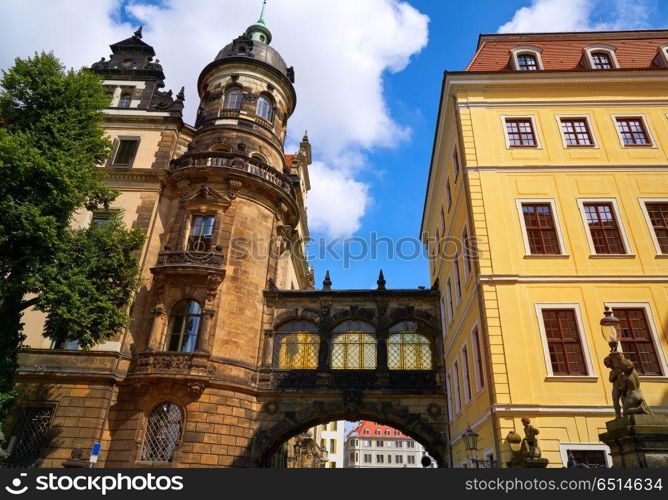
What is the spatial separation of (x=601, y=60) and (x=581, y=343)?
1426 centimetres

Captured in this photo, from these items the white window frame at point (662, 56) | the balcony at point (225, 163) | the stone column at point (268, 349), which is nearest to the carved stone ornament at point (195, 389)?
the stone column at point (268, 349)

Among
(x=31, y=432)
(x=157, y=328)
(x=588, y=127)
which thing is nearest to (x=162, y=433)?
(x=157, y=328)

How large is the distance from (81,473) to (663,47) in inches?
1054

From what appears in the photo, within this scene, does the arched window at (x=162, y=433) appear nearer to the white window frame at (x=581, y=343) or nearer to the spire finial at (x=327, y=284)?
the spire finial at (x=327, y=284)

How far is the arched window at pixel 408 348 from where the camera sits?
74.3 feet

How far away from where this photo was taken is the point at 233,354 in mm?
21047

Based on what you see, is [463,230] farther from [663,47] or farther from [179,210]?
[179,210]

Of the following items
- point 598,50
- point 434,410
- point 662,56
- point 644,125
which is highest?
point 598,50

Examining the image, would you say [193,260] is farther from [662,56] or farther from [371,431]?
[371,431]

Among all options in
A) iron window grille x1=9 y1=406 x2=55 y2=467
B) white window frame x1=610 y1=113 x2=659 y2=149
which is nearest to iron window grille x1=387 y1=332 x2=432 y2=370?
white window frame x1=610 y1=113 x2=659 y2=149

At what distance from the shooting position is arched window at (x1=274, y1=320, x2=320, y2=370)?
74.5 ft

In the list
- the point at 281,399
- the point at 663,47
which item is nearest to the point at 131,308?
the point at 281,399

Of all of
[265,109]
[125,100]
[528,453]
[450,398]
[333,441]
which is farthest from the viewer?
[333,441]

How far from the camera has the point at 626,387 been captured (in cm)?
891
